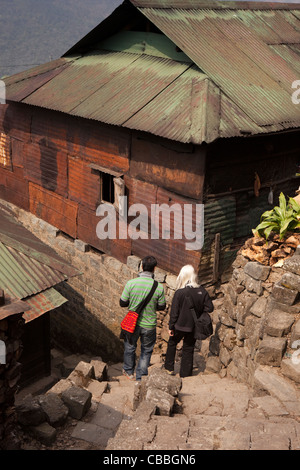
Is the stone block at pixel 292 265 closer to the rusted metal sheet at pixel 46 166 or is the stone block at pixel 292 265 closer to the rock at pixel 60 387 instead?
the rock at pixel 60 387

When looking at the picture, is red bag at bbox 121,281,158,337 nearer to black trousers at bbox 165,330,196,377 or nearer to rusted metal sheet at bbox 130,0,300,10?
black trousers at bbox 165,330,196,377

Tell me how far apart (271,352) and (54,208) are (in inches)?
330

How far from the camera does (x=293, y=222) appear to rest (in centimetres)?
771

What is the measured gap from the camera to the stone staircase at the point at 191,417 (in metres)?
5.11

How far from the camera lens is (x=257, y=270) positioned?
25.6 ft

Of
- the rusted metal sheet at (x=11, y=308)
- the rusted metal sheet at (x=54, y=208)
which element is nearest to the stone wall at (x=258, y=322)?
the rusted metal sheet at (x=11, y=308)

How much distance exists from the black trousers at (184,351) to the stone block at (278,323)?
54.0 inches

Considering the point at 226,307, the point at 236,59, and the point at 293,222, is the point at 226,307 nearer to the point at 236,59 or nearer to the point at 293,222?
the point at 293,222

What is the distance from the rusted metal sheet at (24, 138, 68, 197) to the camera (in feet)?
42.0

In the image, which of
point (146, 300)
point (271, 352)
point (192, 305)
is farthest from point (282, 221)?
point (146, 300)

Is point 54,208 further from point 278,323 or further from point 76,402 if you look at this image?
point 278,323

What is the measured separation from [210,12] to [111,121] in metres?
4.40

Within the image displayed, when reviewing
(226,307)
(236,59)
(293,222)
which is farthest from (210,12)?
(226,307)

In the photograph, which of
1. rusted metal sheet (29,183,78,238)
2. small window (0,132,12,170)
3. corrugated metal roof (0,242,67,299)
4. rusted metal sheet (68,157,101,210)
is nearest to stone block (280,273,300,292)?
corrugated metal roof (0,242,67,299)
